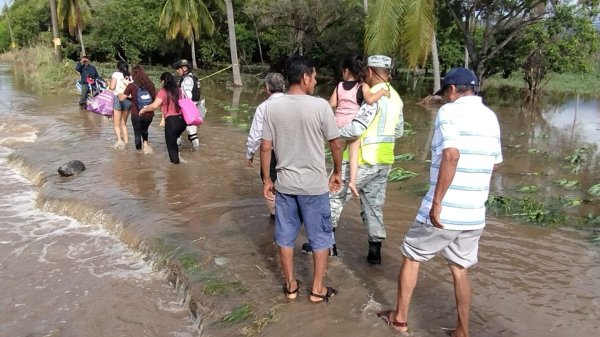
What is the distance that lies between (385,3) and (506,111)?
1016cm

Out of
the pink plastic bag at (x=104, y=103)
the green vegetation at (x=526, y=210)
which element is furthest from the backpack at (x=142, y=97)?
the green vegetation at (x=526, y=210)

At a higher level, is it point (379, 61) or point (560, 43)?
point (560, 43)

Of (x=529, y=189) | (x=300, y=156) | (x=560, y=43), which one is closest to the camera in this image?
(x=300, y=156)

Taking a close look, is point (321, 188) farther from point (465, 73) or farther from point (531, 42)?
point (531, 42)

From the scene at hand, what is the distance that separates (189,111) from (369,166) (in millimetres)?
4953

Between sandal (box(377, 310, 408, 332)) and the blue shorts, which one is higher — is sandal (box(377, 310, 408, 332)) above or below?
below

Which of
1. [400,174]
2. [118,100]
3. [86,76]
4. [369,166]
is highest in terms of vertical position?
[86,76]

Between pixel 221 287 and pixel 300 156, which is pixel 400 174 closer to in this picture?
pixel 221 287

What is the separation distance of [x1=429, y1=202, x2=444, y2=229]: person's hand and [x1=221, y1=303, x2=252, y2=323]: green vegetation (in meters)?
1.75

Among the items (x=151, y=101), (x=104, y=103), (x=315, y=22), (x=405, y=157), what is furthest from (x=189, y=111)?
(x=315, y=22)

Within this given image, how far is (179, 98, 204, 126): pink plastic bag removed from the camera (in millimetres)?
8586

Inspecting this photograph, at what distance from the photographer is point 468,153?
10.4 ft

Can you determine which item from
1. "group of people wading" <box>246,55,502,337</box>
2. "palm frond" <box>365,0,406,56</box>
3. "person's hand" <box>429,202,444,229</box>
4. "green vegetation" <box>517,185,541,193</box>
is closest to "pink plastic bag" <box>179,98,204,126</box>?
"group of people wading" <box>246,55,502,337</box>

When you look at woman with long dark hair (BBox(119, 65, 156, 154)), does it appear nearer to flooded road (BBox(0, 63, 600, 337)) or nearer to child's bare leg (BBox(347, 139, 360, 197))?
flooded road (BBox(0, 63, 600, 337))
